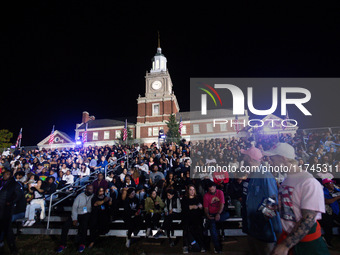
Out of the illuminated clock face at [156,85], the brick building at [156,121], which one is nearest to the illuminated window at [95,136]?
the brick building at [156,121]

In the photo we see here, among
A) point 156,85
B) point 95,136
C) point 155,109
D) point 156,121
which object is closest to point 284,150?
point 156,121

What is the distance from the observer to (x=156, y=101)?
42.4 meters

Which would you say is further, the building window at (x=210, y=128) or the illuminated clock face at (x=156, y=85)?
the illuminated clock face at (x=156, y=85)

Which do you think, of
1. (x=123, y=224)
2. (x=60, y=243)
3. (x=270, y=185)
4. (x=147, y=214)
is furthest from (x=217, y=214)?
Result: (x=60, y=243)

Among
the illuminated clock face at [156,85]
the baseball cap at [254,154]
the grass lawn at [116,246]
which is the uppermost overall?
the illuminated clock face at [156,85]

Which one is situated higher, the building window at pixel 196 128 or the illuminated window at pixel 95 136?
the building window at pixel 196 128

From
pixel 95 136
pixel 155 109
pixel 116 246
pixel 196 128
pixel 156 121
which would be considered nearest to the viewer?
pixel 116 246

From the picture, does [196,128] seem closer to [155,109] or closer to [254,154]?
[155,109]

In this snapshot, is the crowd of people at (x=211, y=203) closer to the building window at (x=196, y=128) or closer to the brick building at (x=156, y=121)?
the brick building at (x=156, y=121)

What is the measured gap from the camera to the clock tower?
4134 centimetres

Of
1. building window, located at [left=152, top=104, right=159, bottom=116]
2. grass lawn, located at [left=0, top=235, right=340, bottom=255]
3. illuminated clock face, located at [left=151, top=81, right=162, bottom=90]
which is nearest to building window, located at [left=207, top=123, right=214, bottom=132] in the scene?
building window, located at [left=152, top=104, right=159, bottom=116]

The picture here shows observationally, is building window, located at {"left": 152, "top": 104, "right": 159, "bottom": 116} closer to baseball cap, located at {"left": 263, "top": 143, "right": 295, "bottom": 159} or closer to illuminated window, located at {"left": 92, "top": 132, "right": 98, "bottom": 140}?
illuminated window, located at {"left": 92, "top": 132, "right": 98, "bottom": 140}

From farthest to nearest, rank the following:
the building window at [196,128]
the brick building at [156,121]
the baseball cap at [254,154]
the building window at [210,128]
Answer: the building window at [196,128] < the building window at [210,128] < the brick building at [156,121] < the baseball cap at [254,154]

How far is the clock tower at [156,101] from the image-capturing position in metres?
41.3
